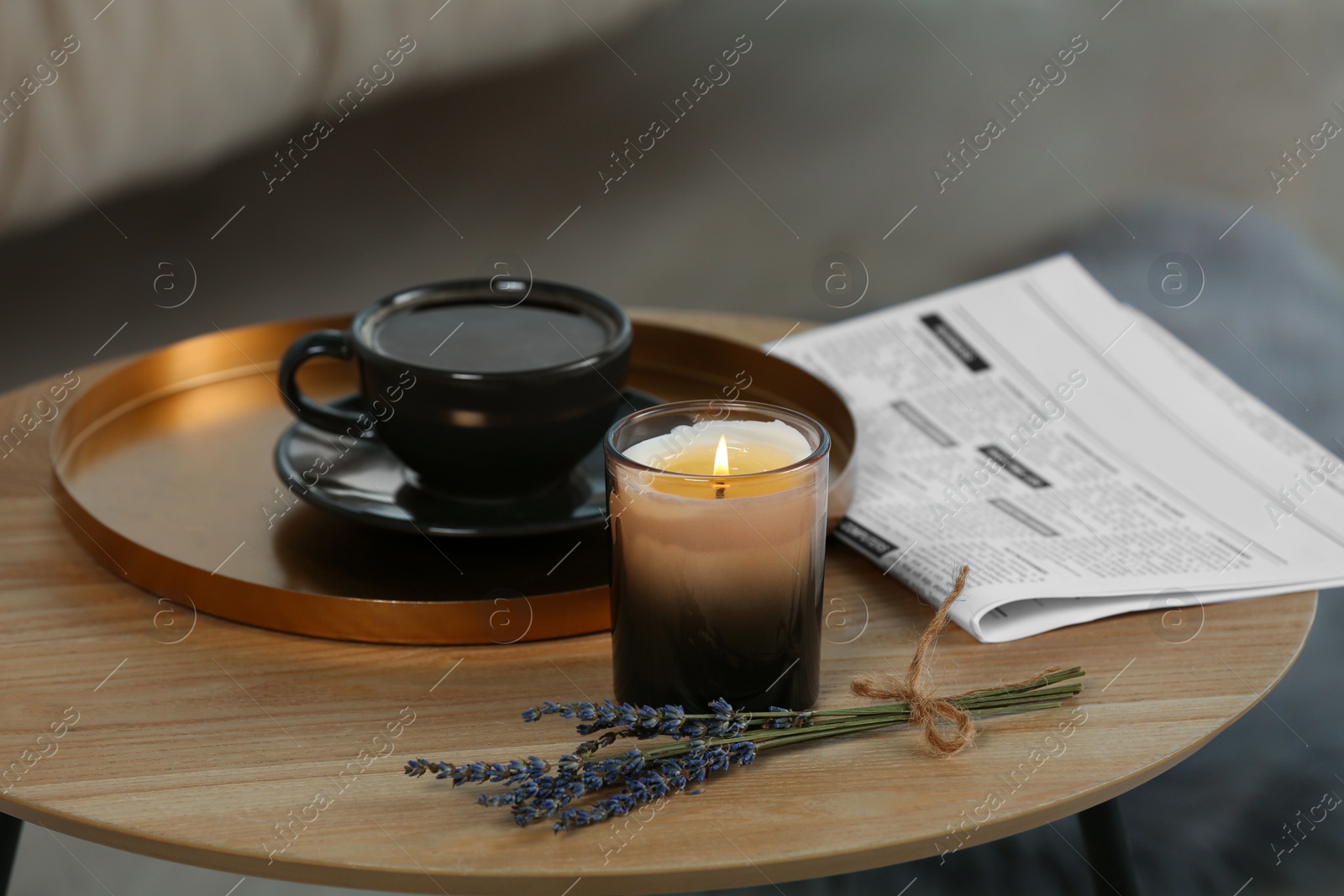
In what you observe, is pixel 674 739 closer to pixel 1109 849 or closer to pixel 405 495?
pixel 405 495

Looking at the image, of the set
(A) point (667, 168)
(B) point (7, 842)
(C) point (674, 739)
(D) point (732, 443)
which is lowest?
(B) point (7, 842)

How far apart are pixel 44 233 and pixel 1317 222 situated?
5.24 feet

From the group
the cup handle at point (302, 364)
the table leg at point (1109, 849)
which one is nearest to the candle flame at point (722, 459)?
the cup handle at point (302, 364)

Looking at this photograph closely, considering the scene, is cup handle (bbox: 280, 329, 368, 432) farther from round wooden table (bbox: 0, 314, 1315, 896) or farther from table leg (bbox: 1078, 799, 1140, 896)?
table leg (bbox: 1078, 799, 1140, 896)

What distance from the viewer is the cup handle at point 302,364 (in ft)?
2.19

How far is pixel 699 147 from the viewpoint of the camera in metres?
1.96

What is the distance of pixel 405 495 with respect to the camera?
2.20 ft

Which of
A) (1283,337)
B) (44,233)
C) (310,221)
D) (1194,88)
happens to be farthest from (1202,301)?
(44,233)

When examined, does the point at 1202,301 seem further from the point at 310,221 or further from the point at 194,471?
the point at 310,221

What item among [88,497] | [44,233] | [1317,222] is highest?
[1317,222]

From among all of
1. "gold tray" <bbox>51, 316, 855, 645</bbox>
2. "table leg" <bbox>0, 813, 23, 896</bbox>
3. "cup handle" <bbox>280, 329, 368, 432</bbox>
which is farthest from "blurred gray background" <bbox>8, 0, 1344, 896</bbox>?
"cup handle" <bbox>280, 329, 368, 432</bbox>

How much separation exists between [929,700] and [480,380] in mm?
266

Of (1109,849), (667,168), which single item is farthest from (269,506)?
(667,168)

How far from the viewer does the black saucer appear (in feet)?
2.01
